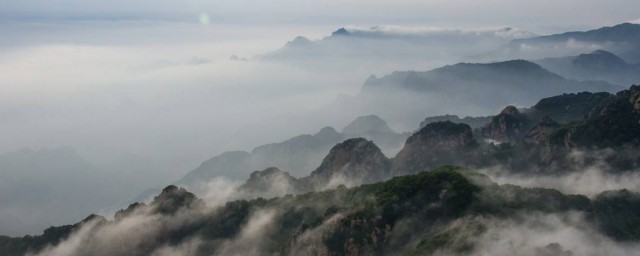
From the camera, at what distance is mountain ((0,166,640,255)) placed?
98.9 metres

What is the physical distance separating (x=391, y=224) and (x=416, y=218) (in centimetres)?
581

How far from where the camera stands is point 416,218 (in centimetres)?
11306

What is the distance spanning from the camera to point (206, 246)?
156 metres

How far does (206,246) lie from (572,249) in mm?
103869

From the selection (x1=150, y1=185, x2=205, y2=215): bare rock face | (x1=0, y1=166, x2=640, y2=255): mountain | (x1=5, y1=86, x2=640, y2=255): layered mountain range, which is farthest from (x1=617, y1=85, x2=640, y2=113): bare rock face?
(x1=150, y1=185, x2=205, y2=215): bare rock face

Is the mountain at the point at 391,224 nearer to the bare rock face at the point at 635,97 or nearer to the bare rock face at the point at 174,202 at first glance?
the bare rock face at the point at 174,202

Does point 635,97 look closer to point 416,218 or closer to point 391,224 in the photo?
point 416,218

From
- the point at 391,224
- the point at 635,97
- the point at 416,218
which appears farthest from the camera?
the point at 635,97

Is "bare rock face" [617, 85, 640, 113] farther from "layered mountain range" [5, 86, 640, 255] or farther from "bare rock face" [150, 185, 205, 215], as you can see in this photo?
"bare rock face" [150, 185, 205, 215]

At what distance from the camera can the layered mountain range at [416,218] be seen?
10169 cm

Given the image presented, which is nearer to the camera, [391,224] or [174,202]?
[391,224]

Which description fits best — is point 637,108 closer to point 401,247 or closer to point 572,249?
point 572,249

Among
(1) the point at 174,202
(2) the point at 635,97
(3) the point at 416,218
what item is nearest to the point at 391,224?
(3) the point at 416,218

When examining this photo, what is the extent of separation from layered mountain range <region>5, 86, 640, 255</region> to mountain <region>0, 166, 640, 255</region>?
1.05 feet
